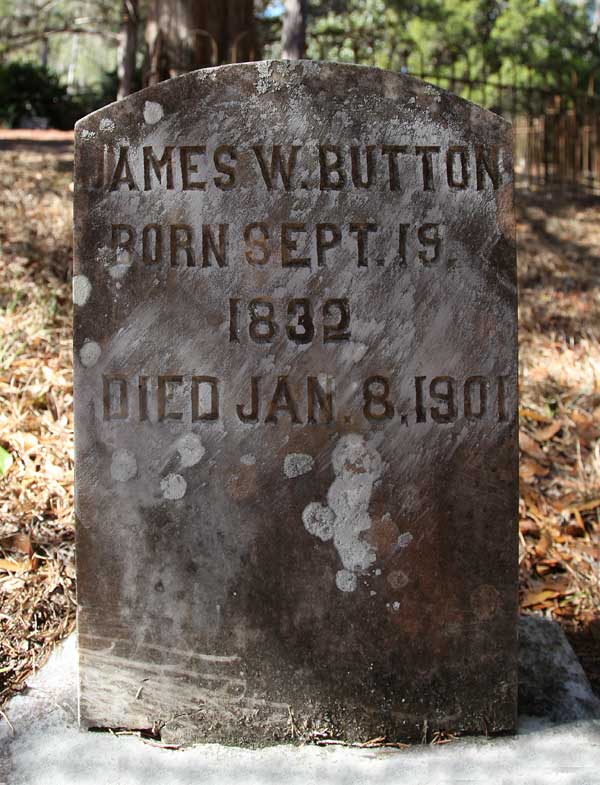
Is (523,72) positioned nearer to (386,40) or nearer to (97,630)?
(386,40)

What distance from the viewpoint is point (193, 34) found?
6.34 meters

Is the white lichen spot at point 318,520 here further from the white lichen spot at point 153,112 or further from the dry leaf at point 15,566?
the dry leaf at point 15,566

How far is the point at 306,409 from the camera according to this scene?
1.91 meters

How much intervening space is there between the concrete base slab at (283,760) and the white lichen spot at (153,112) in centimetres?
146

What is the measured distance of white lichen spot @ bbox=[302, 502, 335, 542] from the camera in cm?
193

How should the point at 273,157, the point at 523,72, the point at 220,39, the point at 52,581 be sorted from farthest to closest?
1. the point at 523,72
2. the point at 220,39
3. the point at 52,581
4. the point at 273,157

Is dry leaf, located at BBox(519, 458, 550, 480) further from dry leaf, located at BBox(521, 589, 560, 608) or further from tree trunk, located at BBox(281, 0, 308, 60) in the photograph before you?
tree trunk, located at BBox(281, 0, 308, 60)

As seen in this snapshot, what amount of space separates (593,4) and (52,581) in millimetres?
47033

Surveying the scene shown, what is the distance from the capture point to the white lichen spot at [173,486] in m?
1.92

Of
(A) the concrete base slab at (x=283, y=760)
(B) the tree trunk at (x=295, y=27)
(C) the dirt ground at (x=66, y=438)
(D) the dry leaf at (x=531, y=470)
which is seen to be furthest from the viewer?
(B) the tree trunk at (x=295, y=27)

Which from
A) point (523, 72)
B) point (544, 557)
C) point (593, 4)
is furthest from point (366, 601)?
point (593, 4)

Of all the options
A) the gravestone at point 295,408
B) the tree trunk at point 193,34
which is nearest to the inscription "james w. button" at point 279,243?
the gravestone at point 295,408

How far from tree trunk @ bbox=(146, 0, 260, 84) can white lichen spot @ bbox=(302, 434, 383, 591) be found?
16.9 ft

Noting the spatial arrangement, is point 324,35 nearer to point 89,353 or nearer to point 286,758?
point 89,353
